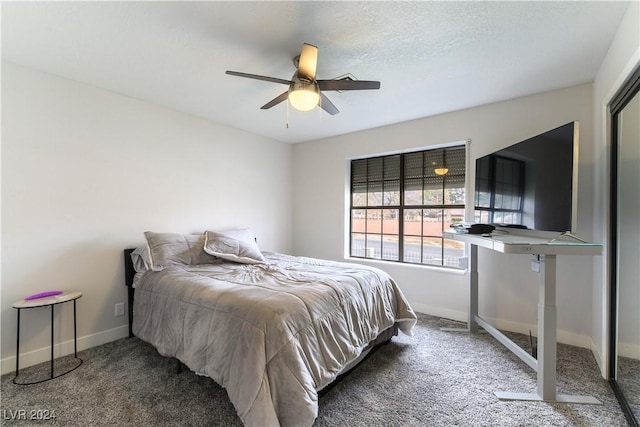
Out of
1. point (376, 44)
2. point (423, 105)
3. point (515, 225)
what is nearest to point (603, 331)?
point (515, 225)

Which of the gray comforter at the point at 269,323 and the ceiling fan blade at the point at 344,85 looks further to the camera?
the ceiling fan blade at the point at 344,85

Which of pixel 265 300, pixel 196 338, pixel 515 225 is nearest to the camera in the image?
pixel 265 300

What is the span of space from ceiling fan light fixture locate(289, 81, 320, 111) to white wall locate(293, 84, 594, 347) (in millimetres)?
2051

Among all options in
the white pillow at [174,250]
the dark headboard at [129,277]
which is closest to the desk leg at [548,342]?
the white pillow at [174,250]

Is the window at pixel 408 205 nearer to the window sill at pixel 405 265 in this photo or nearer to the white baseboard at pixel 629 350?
the window sill at pixel 405 265

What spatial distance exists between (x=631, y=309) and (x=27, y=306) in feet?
13.9

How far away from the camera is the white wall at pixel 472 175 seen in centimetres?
250

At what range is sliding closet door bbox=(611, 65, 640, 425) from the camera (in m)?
1.67

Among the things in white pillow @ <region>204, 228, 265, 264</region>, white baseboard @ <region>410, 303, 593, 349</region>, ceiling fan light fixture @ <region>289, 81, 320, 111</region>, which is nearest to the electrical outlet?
white pillow @ <region>204, 228, 265, 264</region>

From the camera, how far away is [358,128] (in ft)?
12.6

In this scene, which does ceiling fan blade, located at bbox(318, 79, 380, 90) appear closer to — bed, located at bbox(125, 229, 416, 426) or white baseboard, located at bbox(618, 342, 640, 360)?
bed, located at bbox(125, 229, 416, 426)

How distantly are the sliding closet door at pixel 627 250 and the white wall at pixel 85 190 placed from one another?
12.8 ft

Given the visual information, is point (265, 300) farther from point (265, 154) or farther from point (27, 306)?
point (265, 154)

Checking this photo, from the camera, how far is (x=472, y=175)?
3113 mm
